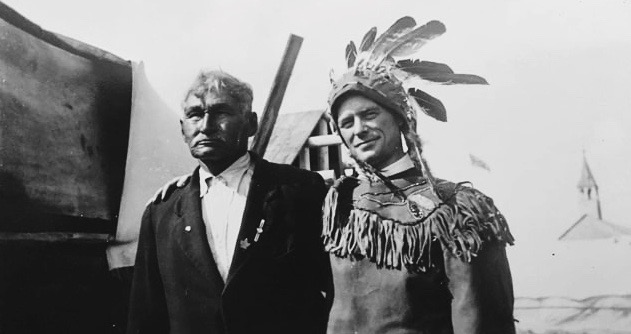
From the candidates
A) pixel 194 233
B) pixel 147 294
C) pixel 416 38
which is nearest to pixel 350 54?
pixel 416 38

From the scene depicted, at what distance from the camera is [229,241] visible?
7.10 ft

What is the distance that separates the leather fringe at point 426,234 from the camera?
1.78 meters

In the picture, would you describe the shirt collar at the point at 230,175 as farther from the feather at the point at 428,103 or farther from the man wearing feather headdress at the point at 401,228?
the feather at the point at 428,103

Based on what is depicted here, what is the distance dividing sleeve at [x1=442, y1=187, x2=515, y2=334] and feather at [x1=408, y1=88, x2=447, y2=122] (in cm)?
33

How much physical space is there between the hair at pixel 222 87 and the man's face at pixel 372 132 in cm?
43

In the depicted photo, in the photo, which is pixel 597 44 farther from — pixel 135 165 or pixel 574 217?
pixel 135 165

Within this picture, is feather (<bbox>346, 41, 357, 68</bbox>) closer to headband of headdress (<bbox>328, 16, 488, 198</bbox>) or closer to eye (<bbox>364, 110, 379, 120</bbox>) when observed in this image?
headband of headdress (<bbox>328, 16, 488, 198</bbox>)

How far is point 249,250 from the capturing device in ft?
6.91

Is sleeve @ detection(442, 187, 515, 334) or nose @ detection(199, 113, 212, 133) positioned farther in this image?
nose @ detection(199, 113, 212, 133)

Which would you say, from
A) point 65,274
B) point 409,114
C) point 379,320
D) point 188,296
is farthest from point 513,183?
point 65,274

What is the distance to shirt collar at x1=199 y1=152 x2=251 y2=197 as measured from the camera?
2.24m

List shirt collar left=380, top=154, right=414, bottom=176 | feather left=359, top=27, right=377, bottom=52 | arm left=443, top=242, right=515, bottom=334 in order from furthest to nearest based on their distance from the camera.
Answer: feather left=359, top=27, right=377, bottom=52 → shirt collar left=380, top=154, right=414, bottom=176 → arm left=443, top=242, right=515, bottom=334

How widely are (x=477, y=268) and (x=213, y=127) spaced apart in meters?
0.94

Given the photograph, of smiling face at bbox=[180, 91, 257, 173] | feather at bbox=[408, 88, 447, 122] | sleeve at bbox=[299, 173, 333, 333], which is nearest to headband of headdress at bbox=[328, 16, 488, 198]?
feather at bbox=[408, 88, 447, 122]
